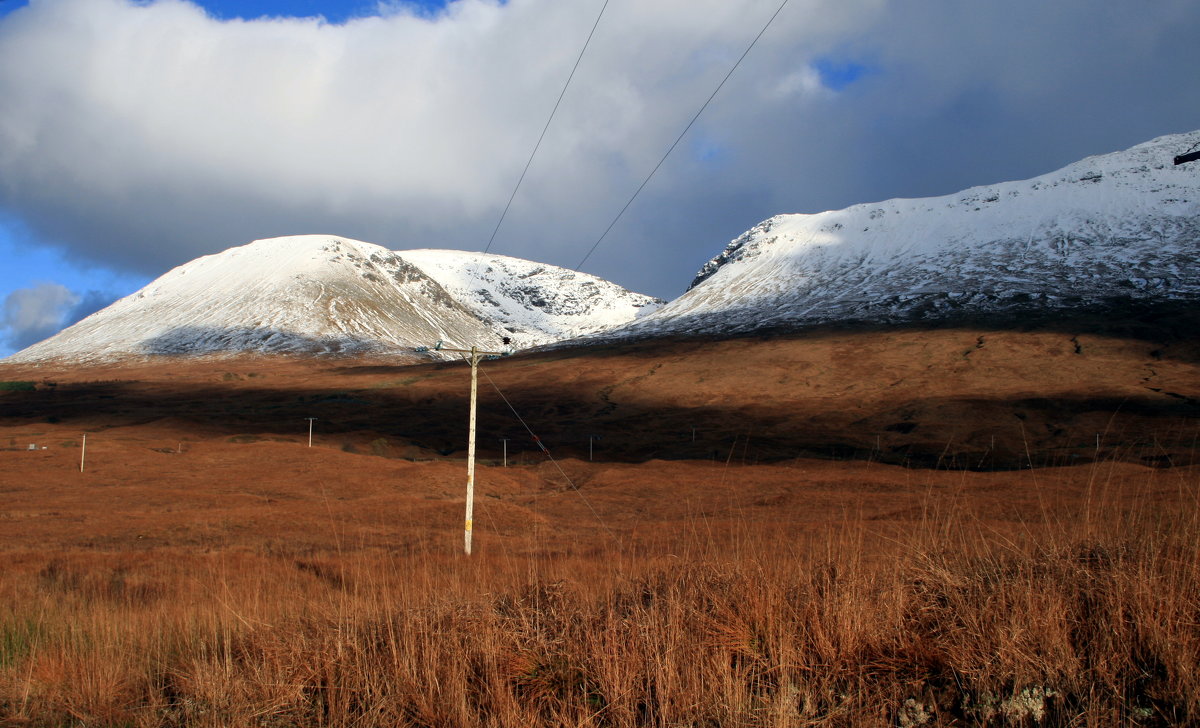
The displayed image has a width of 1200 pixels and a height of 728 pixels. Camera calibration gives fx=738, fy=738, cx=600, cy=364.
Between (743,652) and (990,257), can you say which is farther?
(990,257)

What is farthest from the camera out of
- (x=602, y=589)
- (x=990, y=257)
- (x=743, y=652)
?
(x=990, y=257)

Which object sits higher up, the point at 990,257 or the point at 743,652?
Result: the point at 990,257

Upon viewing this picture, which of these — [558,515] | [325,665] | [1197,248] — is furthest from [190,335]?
[1197,248]

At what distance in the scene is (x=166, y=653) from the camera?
6684mm

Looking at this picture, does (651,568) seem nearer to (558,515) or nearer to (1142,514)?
(1142,514)

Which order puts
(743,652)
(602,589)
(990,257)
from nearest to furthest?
(743,652), (602,589), (990,257)

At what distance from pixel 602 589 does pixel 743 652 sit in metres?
1.90

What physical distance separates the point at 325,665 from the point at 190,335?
18608 cm

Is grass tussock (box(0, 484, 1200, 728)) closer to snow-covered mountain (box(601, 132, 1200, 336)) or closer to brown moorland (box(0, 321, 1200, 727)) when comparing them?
brown moorland (box(0, 321, 1200, 727))

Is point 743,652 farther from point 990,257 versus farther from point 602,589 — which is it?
point 990,257

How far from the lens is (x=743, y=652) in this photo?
4754mm

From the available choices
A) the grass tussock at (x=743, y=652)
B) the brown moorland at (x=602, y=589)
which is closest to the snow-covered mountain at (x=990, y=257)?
the brown moorland at (x=602, y=589)

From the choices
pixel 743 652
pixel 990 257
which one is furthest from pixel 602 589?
pixel 990 257

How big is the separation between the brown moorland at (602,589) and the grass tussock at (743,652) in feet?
0.08
